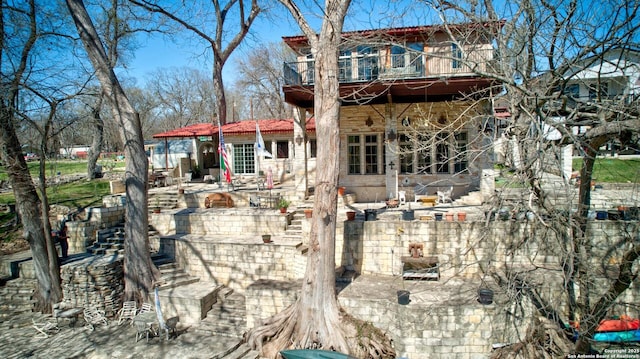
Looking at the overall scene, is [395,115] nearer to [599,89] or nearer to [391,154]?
[391,154]

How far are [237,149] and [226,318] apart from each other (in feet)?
36.0

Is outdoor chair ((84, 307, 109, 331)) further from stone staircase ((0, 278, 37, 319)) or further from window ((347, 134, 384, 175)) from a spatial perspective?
window ((347, 134, 384, 175))

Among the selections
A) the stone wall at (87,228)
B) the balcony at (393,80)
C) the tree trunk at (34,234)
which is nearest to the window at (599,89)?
the balcony at (393,80)

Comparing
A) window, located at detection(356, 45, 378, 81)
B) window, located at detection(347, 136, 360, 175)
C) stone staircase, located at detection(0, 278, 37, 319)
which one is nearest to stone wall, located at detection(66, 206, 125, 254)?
stone staircase, located at detection(0, 278, 37, 319)

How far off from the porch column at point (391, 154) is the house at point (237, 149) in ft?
13.0

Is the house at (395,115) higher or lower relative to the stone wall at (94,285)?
higher

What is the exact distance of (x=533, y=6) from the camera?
251 inches

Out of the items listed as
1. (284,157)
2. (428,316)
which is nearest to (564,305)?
(428,316)

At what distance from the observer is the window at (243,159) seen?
19.1 metres

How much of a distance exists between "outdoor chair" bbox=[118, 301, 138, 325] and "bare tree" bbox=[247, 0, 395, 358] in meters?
4.15

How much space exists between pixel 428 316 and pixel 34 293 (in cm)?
1141

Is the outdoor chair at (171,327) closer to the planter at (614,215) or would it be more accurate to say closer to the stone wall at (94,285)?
the stone wall at (94,285)

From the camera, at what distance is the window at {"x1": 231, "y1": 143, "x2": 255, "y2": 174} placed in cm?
1908

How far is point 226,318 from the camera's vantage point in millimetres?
9734
